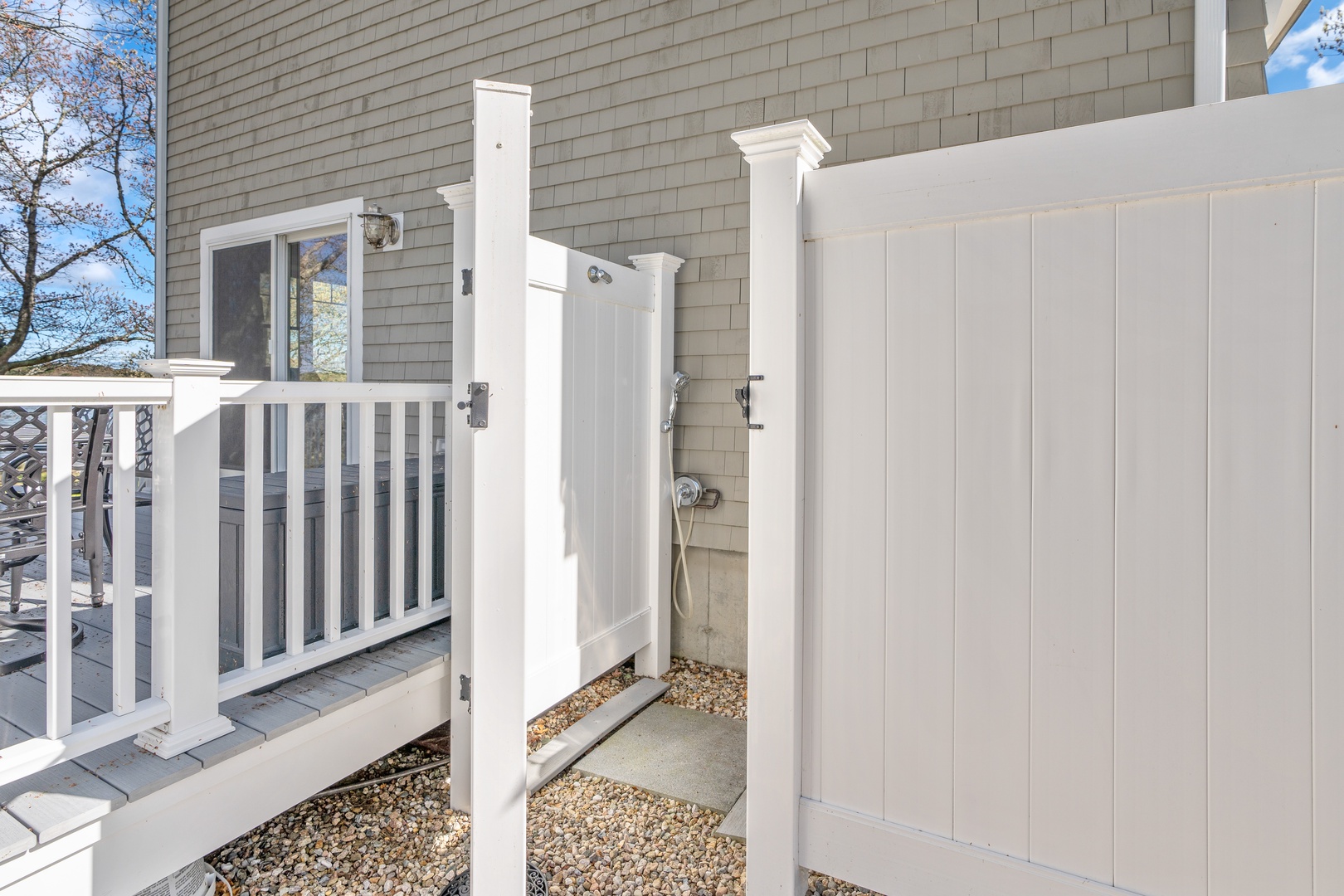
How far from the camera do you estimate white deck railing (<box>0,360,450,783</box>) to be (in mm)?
1591

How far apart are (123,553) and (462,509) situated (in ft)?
2.81

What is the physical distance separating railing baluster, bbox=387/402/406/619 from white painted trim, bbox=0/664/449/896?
275 mm

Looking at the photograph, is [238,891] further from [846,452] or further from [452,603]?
[846,452]

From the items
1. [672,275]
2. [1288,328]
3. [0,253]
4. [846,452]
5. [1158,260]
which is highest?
[0,253]

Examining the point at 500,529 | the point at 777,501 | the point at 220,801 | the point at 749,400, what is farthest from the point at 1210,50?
the point at 220,801

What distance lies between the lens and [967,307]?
1.52m

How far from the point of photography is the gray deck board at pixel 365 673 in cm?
223

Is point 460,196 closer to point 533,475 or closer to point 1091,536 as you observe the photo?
point 533,475

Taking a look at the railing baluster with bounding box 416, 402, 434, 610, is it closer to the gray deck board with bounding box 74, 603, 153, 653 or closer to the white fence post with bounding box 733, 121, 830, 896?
the gray deck board with bounding box 74, 603, 153, 653

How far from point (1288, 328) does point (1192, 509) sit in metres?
0.35

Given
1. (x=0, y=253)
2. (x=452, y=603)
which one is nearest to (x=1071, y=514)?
(x=452, y=603)

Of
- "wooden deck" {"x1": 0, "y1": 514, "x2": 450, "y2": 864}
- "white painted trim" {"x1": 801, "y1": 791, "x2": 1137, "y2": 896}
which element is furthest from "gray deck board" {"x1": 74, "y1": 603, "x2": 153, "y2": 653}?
"white painted trim" {"x1": 801, "y1": 791, "x2": 1137, "y2": 896}

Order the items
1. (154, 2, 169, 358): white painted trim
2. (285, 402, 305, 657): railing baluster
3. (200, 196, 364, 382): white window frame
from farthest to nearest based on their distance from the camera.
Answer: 1. (154, 2, 169, 358): white painted trim
2. (200, 196, 364, 382): white window frame
3. (285, 402, 305, 657): railing baluster

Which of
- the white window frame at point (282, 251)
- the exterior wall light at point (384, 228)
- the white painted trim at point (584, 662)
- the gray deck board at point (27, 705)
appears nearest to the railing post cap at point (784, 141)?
the white painted trim at point (584, 662)
